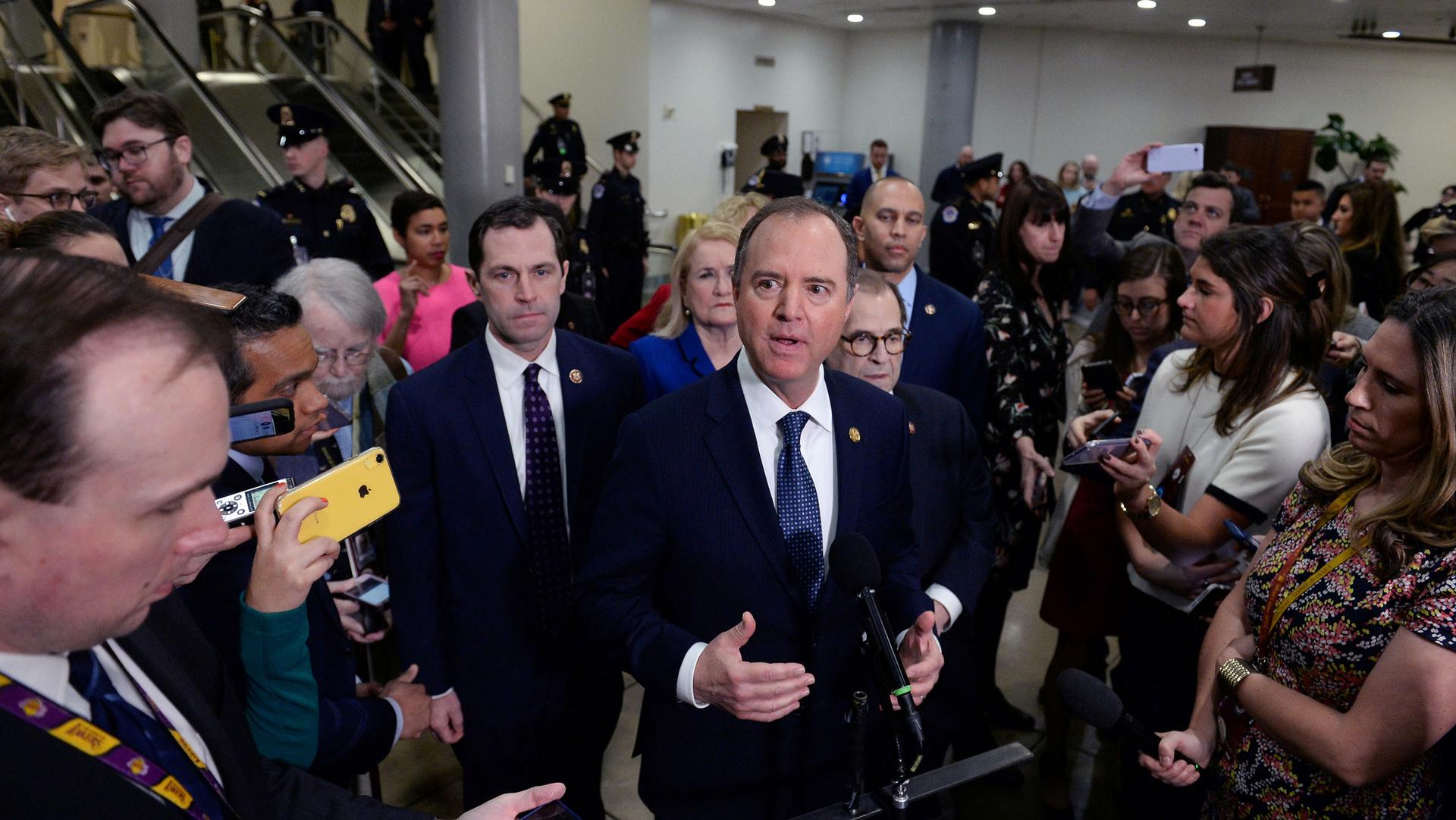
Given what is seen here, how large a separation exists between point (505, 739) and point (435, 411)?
32.4 inches

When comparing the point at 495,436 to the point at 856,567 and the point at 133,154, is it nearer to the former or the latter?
the point at 856,567

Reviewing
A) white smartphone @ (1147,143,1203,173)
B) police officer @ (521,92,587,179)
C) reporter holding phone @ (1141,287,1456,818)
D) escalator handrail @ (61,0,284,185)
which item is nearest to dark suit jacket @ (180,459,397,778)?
reporter holding phone @ (1141,287,1456,818)

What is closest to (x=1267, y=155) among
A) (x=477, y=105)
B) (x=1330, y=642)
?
(x=477, y=105)

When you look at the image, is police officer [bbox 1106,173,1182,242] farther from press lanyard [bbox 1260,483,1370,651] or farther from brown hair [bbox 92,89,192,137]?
brown hair [bbox 92,89,192,137]

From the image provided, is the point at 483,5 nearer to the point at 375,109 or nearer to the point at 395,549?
the point at 375,109

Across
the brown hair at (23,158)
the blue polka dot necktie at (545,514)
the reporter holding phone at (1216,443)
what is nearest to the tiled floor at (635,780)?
the reporter holding phone at (1216,443)

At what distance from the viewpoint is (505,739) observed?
2232 millimetres

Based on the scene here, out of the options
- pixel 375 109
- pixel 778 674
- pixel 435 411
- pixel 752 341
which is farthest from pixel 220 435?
pixel 375 109

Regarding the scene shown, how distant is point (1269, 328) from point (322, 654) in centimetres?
232

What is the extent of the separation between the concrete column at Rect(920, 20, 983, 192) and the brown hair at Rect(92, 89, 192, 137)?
42.6 feet

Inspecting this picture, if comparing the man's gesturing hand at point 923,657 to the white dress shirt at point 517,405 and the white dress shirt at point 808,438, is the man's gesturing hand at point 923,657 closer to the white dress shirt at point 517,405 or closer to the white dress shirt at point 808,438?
the white dress shirt at point 808,438

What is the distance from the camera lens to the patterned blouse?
4.81 feet

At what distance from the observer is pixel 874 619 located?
1.28m

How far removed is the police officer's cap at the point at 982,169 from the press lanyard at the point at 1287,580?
4.17 m
